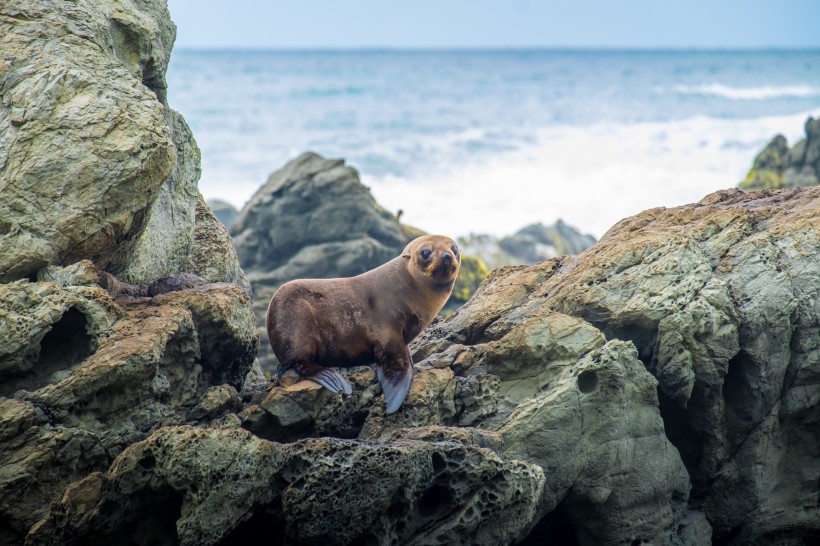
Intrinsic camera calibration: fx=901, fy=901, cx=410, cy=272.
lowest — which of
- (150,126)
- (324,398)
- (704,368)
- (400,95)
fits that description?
(400,95)

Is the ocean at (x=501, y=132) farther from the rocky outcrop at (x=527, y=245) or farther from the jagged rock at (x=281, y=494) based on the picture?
the jagged rock at (x=281, y=494)

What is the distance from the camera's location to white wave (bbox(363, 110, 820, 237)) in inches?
1254

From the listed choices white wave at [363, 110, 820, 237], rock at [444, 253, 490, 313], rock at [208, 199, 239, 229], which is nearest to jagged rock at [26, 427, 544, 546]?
rock at [444, 253, 490, 313]

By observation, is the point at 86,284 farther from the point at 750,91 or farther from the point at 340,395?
the point at 750,91

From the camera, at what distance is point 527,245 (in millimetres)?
18859

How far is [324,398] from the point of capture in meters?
5.85

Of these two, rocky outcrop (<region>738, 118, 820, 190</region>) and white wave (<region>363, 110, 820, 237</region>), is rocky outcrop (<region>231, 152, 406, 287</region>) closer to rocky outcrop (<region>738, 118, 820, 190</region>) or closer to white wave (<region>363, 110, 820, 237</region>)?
rocky outcrop (<region>738, 118, 820, 190</region>)

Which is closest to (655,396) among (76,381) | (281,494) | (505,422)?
(505,422)

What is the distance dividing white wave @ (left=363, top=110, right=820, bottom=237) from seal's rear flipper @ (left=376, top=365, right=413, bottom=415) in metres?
23.9

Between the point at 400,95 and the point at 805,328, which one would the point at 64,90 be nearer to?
the point at 805,328

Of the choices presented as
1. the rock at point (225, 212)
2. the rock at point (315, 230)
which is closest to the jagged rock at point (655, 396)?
the rock at point (315, 230)

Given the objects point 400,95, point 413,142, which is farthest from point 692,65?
point 413,142

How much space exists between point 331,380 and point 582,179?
3248 cm

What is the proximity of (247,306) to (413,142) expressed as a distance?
124 feet
